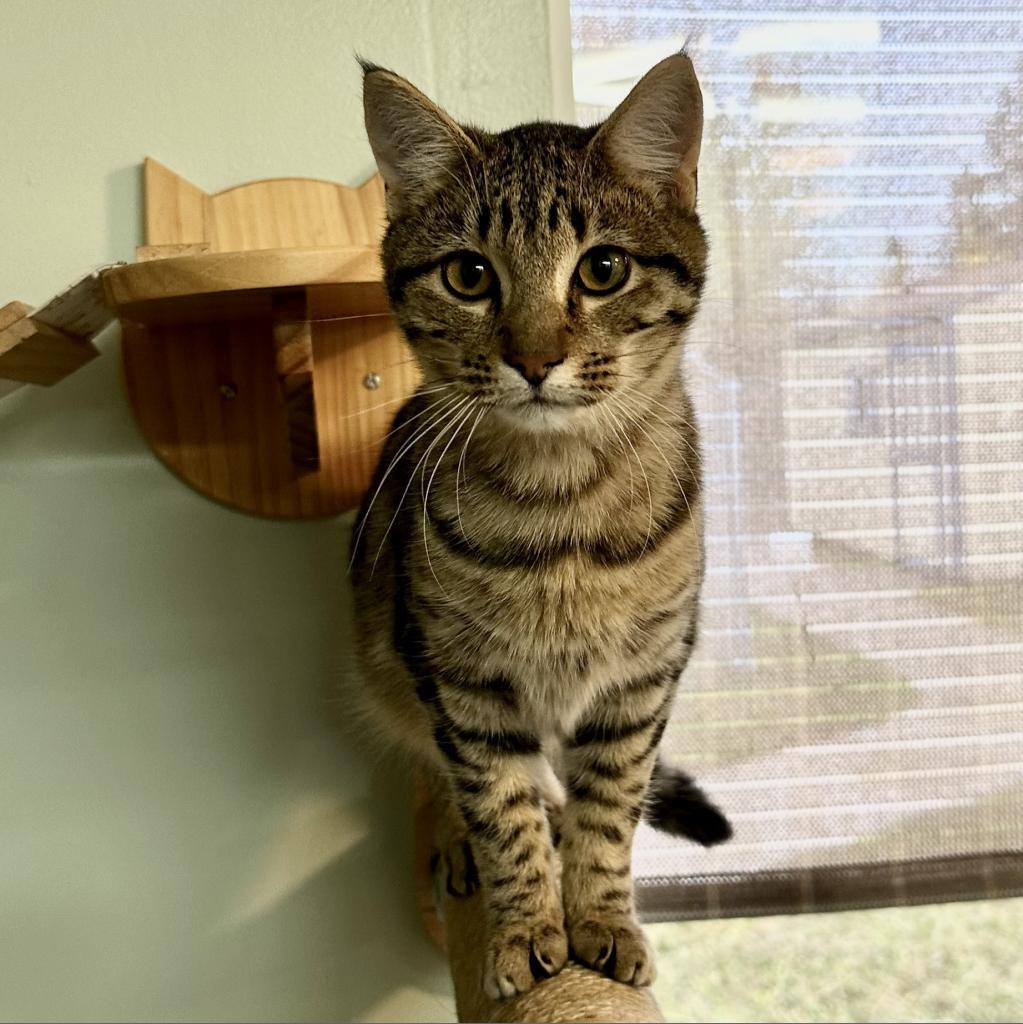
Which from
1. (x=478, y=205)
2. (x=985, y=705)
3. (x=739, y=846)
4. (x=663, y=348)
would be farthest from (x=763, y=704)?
(x=478, y=205)

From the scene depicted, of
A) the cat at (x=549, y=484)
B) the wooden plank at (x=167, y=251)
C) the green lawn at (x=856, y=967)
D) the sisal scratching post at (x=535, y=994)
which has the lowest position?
the green lawn at (x=856, y=967)

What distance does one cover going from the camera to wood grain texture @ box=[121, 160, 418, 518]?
106 cm

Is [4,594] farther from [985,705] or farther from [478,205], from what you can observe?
Answer: [985,705]

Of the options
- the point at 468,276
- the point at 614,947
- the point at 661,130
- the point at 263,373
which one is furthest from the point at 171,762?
the point at 661,130

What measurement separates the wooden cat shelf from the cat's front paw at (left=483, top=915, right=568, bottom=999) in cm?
52

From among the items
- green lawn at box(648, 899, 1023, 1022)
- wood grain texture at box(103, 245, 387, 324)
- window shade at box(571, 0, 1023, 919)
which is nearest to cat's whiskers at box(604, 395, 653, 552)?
wood grain texture at box(103, 245, 387, 324)

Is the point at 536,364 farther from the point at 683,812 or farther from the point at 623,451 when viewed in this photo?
the point at 683,812

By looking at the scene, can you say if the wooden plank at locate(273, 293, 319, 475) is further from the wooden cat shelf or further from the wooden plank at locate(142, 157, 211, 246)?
the wooden plank at locate(142, 157, 211, 246)

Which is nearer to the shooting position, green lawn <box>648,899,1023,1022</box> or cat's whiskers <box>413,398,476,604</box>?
cat's whiskers <box>413,398,476,604</box>

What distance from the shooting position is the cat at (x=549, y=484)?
Answer: 2.57ft

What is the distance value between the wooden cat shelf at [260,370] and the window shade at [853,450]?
0.38 m

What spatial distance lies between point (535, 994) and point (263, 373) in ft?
2.35

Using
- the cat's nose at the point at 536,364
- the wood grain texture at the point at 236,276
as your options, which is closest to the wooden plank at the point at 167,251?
the wood grain texture at the point at 236,276

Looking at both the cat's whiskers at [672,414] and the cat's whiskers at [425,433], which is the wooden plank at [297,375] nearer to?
the cat's whiskers at [425,433]
